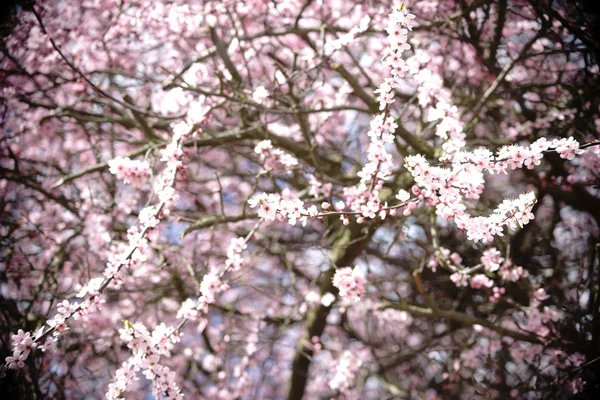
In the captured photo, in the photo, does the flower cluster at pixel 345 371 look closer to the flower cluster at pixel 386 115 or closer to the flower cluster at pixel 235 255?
the flower cluster at pixel 235 255

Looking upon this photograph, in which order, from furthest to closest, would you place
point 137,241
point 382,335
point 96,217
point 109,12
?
point 382,335 → point 109,12 → point 96,217 → point 137,241

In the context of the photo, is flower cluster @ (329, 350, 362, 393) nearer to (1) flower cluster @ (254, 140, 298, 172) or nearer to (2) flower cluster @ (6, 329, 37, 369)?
(1) flower cluster @ (254, 140, 298, 172)

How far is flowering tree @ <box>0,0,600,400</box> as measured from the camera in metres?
2.91

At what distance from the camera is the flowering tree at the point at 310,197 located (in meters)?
2.91

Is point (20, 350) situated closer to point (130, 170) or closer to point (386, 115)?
point (130, 170)

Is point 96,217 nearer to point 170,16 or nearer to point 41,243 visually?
point 41,243

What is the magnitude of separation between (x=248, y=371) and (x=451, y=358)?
267 cm

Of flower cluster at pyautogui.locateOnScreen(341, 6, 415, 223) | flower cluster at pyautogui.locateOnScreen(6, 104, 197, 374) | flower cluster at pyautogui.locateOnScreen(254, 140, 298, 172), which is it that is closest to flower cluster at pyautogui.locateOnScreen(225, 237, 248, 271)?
flower cluster at pyautogui.locateOnScreen(6, 104, 197, 374)

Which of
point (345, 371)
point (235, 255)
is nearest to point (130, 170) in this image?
point (235, 255)

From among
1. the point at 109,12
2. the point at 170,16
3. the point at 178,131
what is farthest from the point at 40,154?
the point at 178,131

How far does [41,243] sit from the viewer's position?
5.20 m

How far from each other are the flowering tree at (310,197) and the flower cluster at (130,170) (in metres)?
0.01

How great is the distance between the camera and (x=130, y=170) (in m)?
3.25

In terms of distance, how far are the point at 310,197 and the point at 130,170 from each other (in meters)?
1.79
